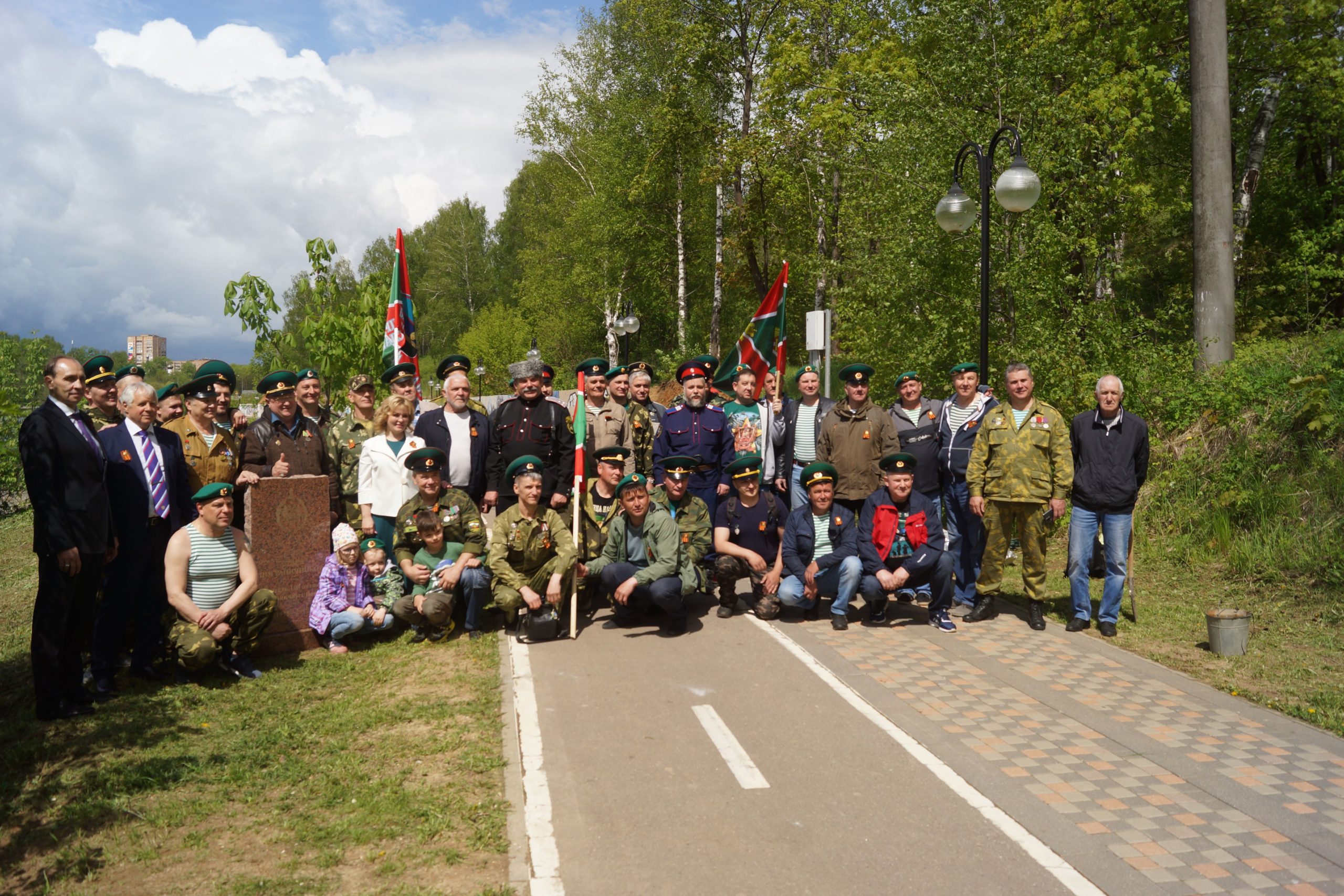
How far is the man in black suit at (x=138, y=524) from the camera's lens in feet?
22.2

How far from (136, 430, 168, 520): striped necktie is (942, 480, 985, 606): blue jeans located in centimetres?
657

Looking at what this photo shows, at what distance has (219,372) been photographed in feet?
27.0

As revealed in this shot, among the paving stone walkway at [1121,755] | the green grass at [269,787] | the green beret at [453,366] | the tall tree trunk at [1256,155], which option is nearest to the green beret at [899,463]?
the paving stone walkway at [1121,755]

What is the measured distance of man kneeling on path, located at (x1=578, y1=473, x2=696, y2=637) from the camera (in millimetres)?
8164

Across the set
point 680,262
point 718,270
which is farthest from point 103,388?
point 680,262

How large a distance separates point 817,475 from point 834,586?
3.33ft

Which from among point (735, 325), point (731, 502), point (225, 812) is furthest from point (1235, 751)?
point (735, 325)

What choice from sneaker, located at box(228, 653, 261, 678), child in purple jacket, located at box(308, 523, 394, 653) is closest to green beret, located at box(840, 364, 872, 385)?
child in purple jacket, located at box(308, 523, 394, 653)

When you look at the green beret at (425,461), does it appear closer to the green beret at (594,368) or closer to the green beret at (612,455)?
the green beret at (612,455)

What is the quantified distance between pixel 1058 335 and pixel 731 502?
5.93m

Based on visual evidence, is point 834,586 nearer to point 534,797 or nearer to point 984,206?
point 534,797

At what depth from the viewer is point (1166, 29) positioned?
768 inches

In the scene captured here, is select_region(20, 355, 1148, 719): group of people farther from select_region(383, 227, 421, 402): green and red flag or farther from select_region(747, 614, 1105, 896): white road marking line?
select_region(383, 227, 421, 402): green and red flag

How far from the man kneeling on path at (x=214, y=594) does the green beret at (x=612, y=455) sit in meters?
3.08
